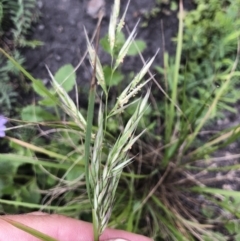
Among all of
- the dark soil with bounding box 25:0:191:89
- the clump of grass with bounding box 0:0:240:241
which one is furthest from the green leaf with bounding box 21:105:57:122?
the dark soil with bounding box 25:0:191:89

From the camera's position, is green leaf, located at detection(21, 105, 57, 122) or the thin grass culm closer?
the thin grass culm

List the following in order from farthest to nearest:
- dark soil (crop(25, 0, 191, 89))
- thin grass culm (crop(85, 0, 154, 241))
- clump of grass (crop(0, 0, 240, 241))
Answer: dark soil (crop(25, 0, 191, 89)) < clump of grass (crop(0, 0, 240, 241)) < thin grass culm (crop(85, 0, 154, 241))

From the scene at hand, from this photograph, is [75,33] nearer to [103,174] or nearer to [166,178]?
[166,178]

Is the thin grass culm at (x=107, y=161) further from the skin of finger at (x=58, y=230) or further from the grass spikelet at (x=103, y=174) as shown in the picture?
the skin of finger at (x=58, y=230)

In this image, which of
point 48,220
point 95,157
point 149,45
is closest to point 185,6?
point 149,45

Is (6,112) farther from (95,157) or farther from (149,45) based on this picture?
(95,157)

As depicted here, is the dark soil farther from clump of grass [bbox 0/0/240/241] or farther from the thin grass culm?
the thin grass culm

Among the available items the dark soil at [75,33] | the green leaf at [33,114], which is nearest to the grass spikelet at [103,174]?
the green leaf at [33,114]

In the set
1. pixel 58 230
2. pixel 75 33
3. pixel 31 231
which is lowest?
pixel 58 230

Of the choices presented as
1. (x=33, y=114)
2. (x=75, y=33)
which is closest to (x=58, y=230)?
(x=33, y=114)
